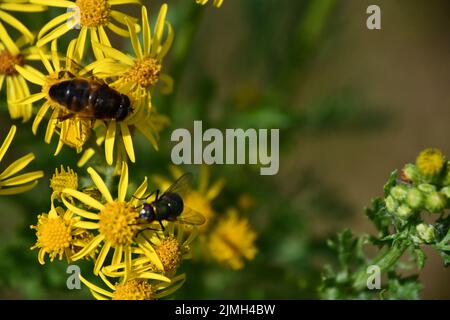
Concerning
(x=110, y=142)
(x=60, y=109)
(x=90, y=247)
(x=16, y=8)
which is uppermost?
(x=16, y=8)

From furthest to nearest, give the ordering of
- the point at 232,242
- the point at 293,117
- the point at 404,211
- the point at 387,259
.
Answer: the point at 293,117 → the point at 232,242 → the point at 387,259 → the point at 404,211

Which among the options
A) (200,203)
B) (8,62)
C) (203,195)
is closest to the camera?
(8,62)

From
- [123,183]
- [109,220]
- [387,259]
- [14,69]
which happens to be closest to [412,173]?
[387,259]

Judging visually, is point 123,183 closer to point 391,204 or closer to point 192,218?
point 192,218

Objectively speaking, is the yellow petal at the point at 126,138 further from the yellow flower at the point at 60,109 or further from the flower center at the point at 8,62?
the flower center at the point at 8,62

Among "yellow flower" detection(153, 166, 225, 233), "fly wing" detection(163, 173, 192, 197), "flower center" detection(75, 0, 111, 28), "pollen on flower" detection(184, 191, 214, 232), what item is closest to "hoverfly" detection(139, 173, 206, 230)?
"fly wing" detection(163, 173, 192, 197)

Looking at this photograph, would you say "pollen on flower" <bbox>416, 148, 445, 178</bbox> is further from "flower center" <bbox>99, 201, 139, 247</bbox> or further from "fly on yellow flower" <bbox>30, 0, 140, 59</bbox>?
"fly on yellow flower" <bbox>30, 0, 140, 59</bbox>

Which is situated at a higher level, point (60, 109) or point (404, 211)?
point (60, 109)
